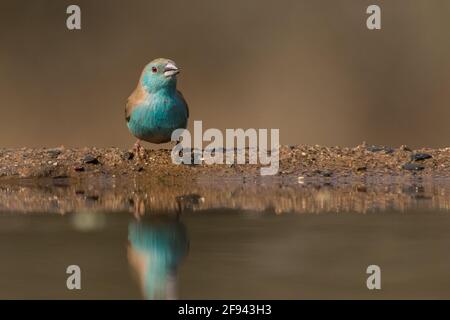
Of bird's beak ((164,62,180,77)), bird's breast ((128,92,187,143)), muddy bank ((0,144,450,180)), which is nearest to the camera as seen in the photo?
muddy bank ((0,144,450,180))

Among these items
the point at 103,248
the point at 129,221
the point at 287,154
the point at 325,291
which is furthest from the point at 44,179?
the point at 325,291

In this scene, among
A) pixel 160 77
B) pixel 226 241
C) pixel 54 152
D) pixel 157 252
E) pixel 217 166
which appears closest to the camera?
pixel 157 252

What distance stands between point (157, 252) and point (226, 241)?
0.48 meters

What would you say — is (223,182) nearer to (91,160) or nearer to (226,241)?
(91,160)

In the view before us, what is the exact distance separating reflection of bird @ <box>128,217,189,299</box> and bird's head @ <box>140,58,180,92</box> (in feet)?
9.68

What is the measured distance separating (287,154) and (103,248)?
A: 3.88 metres

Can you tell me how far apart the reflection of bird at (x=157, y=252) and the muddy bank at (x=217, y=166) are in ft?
8.17

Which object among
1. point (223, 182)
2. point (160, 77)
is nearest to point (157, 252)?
point (223, 182)

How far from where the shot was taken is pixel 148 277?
3861mm

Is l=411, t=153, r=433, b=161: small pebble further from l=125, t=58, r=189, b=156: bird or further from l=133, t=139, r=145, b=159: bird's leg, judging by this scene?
l=133, t=139, r=145, b=159: bird's leg

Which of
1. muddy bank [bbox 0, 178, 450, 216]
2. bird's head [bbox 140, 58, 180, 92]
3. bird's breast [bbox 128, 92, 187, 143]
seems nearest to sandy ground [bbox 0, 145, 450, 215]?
muddy bank [bbox 0, 178, 450, 216]

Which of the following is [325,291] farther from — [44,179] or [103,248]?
[44,179]

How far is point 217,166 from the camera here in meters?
7.96

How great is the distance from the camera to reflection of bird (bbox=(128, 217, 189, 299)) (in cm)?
369
